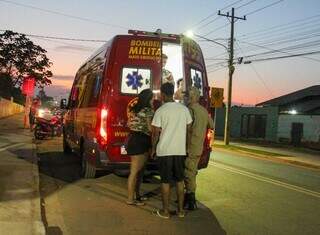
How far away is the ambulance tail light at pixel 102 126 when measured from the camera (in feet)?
33.2

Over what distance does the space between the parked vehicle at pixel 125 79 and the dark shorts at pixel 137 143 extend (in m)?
1.00

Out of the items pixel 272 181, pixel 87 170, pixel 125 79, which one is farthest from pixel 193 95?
pixel 272 181

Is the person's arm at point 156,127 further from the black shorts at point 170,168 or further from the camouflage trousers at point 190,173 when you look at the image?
the camouflage trousers at point 190,173

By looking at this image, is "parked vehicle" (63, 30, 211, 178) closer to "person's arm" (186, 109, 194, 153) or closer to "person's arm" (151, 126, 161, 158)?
"person's arm" (186, 109, 194, 153)

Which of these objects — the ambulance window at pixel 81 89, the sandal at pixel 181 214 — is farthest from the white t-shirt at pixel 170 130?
the ambulance window at pixel 81 89

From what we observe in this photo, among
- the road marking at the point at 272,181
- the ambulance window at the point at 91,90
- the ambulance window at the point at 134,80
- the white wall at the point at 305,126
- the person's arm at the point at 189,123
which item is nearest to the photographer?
the person's arm at the point at 189,123

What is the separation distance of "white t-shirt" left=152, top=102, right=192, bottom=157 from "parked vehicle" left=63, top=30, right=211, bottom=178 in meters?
1.14

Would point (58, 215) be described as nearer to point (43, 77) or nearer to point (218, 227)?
point (218, 227)

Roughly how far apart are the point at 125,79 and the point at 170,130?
2.40 meters

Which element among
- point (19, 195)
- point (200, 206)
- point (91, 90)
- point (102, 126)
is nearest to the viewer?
point (19, 195)

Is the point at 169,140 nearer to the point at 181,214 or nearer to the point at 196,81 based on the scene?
the point at 181,214

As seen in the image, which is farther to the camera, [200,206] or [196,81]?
[196,81]

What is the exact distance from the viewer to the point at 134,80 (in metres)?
10.4

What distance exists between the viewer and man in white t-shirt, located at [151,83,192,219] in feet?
27.2
